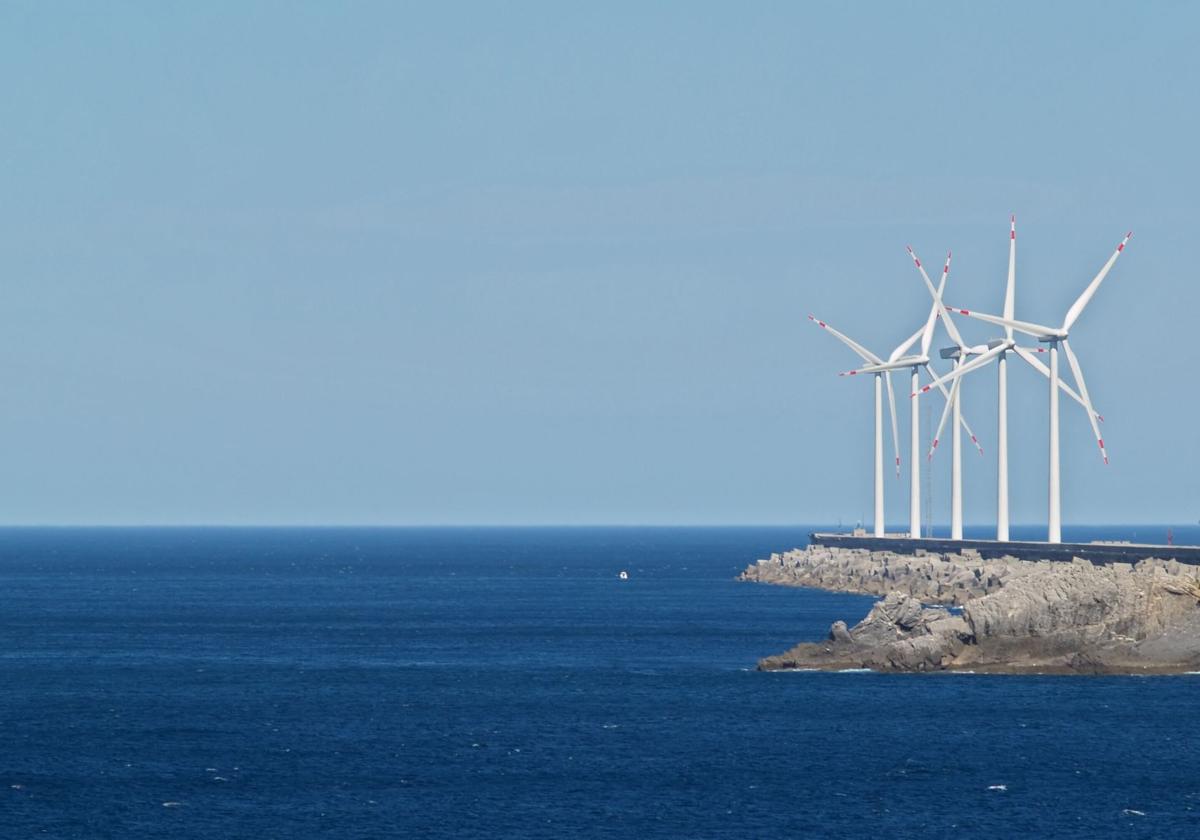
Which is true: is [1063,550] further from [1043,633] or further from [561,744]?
[561,744]

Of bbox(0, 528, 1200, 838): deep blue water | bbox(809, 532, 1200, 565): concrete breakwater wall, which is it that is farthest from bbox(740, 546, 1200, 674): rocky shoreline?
bbox(809, 532, 1200, 565): concrete breakwater wall

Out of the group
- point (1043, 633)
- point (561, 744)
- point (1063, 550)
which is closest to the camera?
point (561, 744)

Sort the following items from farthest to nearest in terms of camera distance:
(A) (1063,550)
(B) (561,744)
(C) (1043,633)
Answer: (A) (1063,550) → (C) (1043,633) → (B) (561,744)

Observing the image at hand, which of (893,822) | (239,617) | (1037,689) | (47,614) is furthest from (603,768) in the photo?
(47,614)

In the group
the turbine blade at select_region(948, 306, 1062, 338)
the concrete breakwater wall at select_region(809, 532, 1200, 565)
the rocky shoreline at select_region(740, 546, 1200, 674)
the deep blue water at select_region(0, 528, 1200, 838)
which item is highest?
the turbine blade at select_region(948, 306, 1062, 338)

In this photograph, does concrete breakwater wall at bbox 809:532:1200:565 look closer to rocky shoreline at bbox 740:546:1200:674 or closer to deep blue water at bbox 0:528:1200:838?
rocky shoreline at bbox 740:546:1200:674

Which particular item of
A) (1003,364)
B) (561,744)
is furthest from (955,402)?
(561,744)

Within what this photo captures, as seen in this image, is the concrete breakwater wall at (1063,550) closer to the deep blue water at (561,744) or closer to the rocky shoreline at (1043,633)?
the rocky shoreline at (1043,633)

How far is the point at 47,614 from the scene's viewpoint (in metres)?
162

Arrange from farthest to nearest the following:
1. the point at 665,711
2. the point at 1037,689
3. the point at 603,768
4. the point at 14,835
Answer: the point at 1037,689
the point at 665,711
the point at 603,768
the point at 14,835

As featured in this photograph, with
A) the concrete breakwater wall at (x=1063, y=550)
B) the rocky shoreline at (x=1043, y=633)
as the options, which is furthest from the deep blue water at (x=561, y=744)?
the concrete breakwater wall at (x=1063, y=550)

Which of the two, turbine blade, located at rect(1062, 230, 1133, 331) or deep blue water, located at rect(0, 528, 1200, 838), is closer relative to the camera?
deep blue water, located at rect(0, 528, 1200, 838)

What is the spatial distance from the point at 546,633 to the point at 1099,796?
7381cm

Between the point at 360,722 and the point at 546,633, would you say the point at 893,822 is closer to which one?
the point at 360,722
